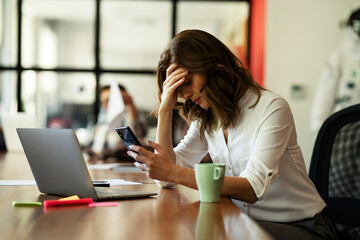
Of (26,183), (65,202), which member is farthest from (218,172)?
(26,183)

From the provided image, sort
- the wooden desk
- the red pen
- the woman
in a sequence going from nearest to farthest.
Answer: the wooden desk < the red pen < the woman

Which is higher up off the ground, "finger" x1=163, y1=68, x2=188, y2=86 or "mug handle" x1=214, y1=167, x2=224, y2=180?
"finger" x1=163, y1=68, x2=188, y2=86

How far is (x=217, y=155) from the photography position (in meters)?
1.55

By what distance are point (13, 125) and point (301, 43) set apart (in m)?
2.89

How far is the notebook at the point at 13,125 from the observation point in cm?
291

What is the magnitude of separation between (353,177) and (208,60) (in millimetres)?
658

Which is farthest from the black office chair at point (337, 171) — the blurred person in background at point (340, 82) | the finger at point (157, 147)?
the blurred person in background at point (340, 82)

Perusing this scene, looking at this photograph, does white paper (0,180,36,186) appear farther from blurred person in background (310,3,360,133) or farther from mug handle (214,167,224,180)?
blurred person in background (310,3,360,133)

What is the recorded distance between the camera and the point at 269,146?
1.28 meters

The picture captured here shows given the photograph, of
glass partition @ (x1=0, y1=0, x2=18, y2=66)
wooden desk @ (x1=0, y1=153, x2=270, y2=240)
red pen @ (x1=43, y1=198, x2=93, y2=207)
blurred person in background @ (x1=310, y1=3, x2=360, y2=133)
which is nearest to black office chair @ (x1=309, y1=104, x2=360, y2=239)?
wooden desk @ (x1=0, y1=153, x2=270, y2=240)

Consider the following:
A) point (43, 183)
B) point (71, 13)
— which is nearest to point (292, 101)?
Answer: point (71, 13)

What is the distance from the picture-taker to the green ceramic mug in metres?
1.05

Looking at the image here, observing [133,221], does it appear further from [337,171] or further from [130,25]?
[130,25]

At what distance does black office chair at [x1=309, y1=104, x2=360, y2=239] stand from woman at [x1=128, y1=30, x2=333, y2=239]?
53 millimetres
